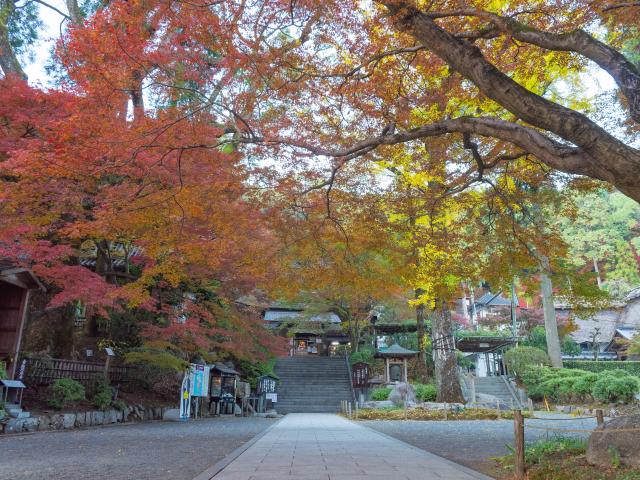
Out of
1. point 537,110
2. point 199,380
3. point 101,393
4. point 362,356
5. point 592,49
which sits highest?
point 592,49

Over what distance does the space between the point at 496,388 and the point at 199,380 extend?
52.0ft

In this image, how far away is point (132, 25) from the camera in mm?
8570

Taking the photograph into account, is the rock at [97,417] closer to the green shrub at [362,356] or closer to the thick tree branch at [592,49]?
the thick tree branch at [592,49]

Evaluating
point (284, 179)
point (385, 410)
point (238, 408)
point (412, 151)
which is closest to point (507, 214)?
point (412, 151)

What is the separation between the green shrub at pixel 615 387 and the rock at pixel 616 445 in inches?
581

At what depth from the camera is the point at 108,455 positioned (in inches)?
261

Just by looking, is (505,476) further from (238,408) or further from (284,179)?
(238,408)

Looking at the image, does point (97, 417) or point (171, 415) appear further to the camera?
point (171, 415)

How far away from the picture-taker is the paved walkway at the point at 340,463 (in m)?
4.86

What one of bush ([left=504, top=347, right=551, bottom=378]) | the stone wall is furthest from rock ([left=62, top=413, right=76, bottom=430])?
bush ([left=504, top=347, right=551, bottom=378])

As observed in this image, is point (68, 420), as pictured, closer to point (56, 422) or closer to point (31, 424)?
point (56, 422)

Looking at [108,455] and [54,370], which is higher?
[54,370]

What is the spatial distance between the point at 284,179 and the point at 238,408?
588 inches

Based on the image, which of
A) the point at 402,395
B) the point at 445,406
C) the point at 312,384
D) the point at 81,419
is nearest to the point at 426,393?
the point at 402,395
